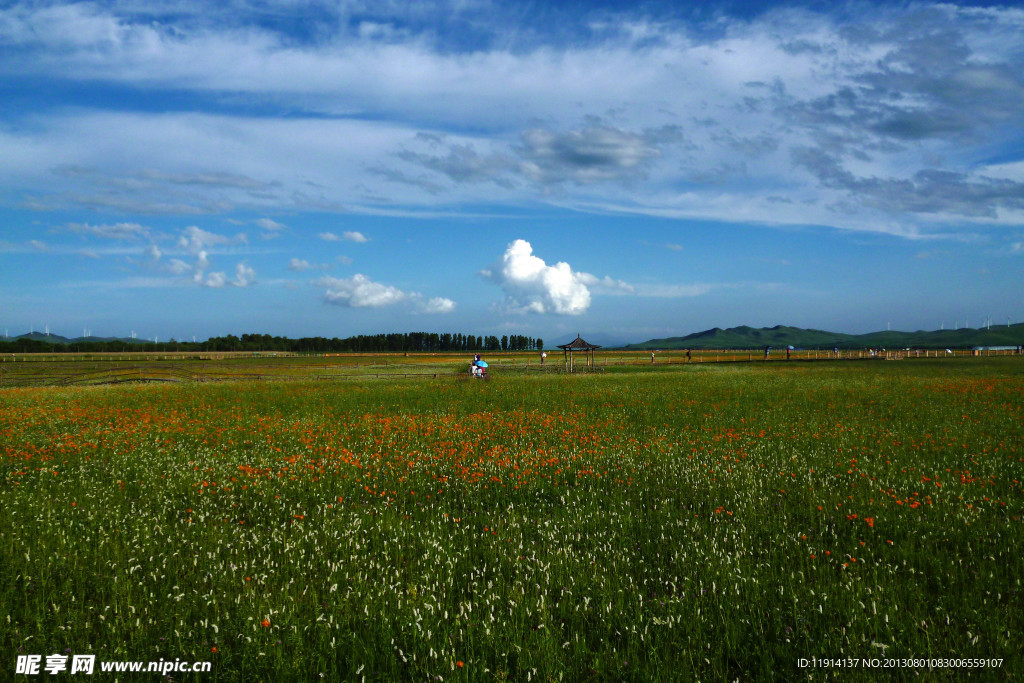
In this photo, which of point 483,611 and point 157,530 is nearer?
point 483,611

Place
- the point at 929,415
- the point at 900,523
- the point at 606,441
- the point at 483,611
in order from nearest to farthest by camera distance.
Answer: the point at 483,611 < the point at 900,523 < the point at 606,441 < the point at 929,415

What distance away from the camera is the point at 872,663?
5.31m

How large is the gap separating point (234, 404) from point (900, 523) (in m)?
27.3

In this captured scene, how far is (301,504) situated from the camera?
428 inches

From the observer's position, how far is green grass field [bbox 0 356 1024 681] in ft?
18.5

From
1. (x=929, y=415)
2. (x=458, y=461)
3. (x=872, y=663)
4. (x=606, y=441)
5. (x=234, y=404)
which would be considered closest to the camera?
(x=872, y=663)

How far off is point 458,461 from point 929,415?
19052 millimetres

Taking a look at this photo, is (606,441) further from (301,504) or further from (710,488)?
(301,504)

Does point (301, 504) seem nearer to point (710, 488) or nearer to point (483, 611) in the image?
point (483, 611)

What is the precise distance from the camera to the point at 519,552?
8164mm

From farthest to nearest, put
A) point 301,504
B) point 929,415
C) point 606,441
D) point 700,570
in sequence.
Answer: point 929,415
point 606,441
point 301,504
point 700,570

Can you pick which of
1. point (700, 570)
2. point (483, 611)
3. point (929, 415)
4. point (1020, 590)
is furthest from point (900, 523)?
point (929, 415)

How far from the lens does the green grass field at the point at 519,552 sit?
563cm

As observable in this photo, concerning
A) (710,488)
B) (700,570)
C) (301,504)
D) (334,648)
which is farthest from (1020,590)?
(301,504)
